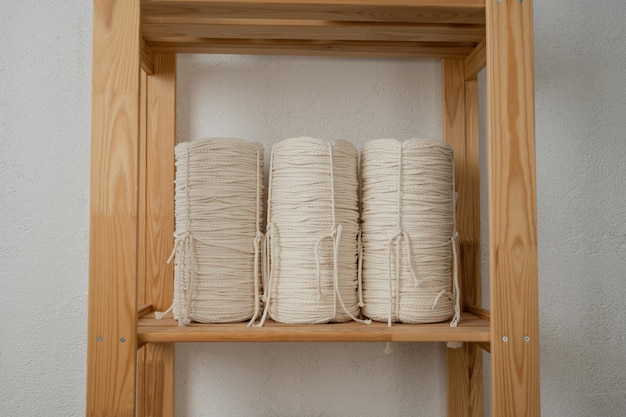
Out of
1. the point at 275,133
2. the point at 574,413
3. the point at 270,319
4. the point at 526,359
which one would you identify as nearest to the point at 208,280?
the point at 270,319

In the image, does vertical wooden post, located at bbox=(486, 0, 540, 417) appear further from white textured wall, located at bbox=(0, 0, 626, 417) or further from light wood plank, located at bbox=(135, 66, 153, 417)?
light wood plank, located at bbox=(135, 66, 153, 417)

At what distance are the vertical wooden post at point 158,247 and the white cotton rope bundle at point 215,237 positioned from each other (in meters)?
0.16

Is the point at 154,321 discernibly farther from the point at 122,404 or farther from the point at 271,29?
the point at 271,29

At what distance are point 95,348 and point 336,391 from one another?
518 mm

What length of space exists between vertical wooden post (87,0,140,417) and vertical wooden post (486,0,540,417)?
0.50 m

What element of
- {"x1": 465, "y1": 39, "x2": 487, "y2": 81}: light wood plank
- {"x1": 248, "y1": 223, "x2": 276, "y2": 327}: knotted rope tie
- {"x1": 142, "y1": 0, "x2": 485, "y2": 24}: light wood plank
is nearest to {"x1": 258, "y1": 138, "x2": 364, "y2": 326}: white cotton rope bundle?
{"x1": 248, "y1": 223, "x2": 276, "y2": 327}: knotted rope tie

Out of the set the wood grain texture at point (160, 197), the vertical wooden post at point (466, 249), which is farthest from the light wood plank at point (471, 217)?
the wood grain texture at point (160, 197)

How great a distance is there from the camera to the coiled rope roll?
0.81 m

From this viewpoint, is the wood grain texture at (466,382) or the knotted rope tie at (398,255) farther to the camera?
the wood grain texture at (466,382)

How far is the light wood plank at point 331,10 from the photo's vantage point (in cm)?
71

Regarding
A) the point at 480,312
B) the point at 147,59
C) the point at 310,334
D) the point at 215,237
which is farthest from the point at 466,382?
the point at 147,59

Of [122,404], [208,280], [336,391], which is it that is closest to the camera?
[122,404]

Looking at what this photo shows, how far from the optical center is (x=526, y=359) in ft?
2.27

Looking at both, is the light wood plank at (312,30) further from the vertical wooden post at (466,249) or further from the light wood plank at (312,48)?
the vertical wooden post at (466,249)
